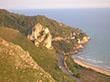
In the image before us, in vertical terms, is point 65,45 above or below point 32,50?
above

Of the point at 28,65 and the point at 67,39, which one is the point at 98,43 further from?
the point at 28,65

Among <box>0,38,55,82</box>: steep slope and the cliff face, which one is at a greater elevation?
the cliff face

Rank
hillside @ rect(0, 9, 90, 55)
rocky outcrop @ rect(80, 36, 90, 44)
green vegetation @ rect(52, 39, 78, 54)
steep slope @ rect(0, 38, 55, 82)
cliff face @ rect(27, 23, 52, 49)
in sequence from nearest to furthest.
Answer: steep slope @ rect(0, 38, 55, 82) < cliff face @ rect(27, 23, 52, 49) < green vegetation @ rect(52, 39, 78, 54) < hillside @ rect(0, 9, 90, 55) < rocky outcrop @ rect(80, 36, 90, 44)

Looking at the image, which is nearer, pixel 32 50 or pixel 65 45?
pixel 32 50

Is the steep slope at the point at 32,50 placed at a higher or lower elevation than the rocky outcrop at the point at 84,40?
lower

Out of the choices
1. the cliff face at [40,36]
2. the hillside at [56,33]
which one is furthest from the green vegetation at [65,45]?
the cliff face at [40,36]

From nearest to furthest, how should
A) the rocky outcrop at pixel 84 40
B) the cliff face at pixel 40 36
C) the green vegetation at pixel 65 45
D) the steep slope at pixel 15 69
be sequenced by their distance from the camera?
the steep slope at pixel 15 69, the cliff face at pixel 40 36, the green vegetation at pixel 65 45, the rocky outcrop at pixel 84 40

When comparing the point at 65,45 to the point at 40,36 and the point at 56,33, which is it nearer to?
the point at 56,33

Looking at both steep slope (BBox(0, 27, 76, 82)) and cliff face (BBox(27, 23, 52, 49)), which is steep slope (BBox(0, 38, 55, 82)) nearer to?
steep slope (BBox(0, 27, 76, 82))

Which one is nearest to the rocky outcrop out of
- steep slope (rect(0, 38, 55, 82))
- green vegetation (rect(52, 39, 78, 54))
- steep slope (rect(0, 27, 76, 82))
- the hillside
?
the hillside

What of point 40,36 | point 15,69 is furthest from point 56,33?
point 15,69

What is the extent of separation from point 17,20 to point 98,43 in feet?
266

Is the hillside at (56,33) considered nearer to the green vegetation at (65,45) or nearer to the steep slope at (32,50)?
the green vegetation at (65,45)

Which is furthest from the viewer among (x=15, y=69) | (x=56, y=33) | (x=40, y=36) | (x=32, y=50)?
(x=56, y=33)
